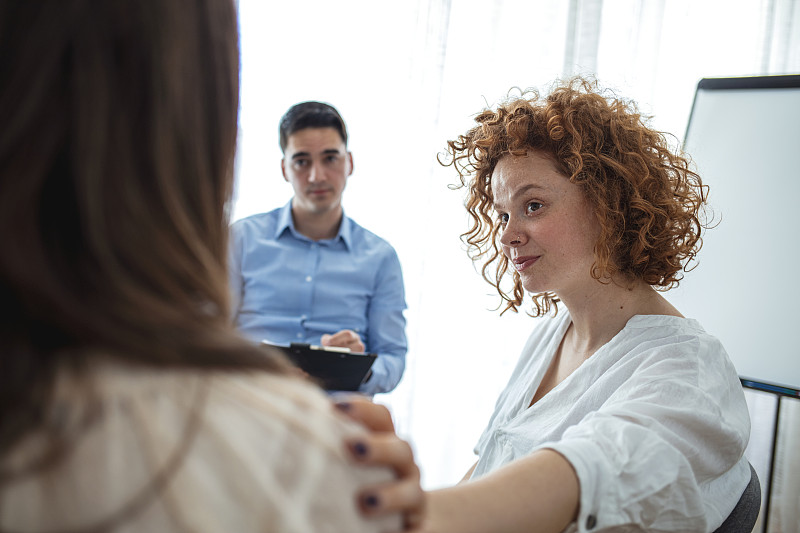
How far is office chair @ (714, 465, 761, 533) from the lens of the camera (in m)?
1.02

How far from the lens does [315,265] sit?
2641 mm

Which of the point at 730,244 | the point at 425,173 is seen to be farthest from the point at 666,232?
the point at 425,173

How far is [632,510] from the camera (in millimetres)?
887

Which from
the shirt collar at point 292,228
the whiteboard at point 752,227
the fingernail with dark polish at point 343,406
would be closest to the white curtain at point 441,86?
the shirt collar at point 292,228

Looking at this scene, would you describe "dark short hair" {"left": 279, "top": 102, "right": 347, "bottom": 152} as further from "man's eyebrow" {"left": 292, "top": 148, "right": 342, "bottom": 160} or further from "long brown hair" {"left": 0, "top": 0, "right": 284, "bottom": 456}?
"long brown hair" {"left": 0, "top": 0, "right": 284, "bottom": 456}

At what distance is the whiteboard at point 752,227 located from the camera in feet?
6.23

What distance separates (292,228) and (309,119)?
0.45 m

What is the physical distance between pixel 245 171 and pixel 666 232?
1988 mm

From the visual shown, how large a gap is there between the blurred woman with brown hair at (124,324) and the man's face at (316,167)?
213 cm

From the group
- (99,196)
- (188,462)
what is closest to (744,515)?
(188,462)

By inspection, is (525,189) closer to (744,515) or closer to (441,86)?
(744,515)

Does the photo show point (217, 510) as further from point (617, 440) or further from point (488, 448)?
point (488, 448)

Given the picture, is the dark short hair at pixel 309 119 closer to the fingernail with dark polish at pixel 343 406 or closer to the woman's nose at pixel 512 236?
the woman's nose at pixel 512 236

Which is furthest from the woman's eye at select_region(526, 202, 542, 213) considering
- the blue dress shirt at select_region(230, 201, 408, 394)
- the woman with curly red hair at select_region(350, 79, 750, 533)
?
the blue dress shirt at select_region(230, 201, 408, 394)
